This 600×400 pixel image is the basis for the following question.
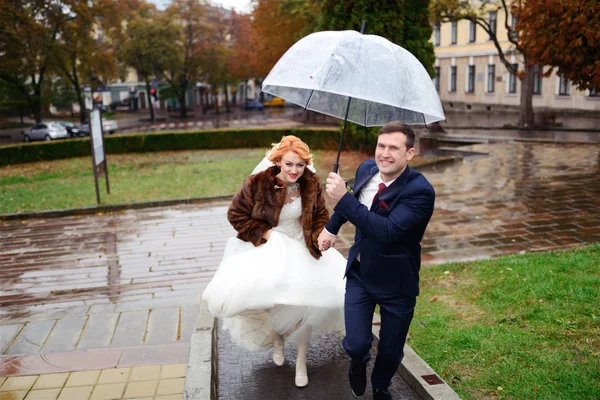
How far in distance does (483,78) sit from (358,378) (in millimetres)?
43723

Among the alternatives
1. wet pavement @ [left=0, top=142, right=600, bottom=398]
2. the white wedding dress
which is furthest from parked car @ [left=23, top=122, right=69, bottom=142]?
the white wedding dress

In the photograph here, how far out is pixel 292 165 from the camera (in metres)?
4.35

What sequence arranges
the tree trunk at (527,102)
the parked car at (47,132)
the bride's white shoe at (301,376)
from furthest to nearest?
1. the parked car at (47,132)
2. the tree trunk at (527,102)
3. the bride's white shoe at (301,376)

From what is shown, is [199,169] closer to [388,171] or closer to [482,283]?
[482,283]

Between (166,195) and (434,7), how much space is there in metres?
19.9

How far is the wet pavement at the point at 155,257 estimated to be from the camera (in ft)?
17.6

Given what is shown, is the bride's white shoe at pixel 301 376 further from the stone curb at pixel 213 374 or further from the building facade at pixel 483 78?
the building facade at pixel 483 78

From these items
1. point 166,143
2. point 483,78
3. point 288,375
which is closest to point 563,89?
point 483,78

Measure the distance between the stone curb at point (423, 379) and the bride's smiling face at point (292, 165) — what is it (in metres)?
1.72

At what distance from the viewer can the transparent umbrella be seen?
3744mm

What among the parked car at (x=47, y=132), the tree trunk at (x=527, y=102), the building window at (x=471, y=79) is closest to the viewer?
the tree trunk at (x=527, y=102)

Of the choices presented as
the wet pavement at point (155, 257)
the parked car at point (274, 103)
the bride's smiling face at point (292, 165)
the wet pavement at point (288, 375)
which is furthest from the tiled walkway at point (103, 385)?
the parked car at point (274, 103)

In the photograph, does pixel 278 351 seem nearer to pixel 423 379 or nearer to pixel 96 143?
pixel 423 379

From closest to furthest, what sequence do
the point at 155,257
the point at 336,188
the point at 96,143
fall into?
the point at 336,188 → the point at 155,257 → the point at 96,143
